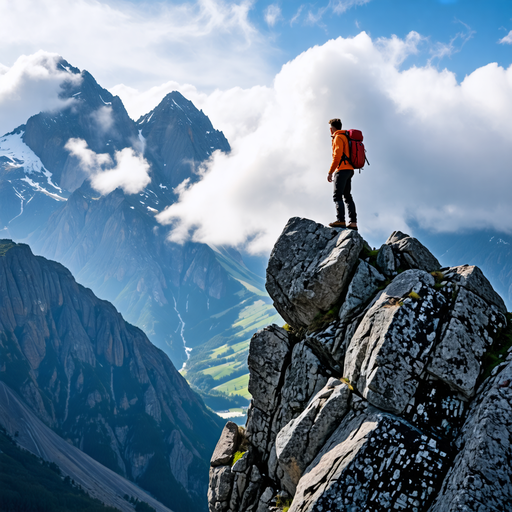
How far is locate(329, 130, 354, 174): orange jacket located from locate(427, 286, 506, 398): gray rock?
30.8 ft

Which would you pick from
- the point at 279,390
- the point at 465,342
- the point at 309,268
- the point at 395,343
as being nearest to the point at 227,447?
the point at 279,390

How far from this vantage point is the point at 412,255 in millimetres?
24344

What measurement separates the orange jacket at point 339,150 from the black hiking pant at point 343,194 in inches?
12.0

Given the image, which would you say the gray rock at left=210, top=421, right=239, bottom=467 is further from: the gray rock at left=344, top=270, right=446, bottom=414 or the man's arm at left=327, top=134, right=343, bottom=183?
the man's arm at left=327, top=134, right=343, bottom=183

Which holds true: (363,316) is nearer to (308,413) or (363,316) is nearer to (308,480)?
(308,413)

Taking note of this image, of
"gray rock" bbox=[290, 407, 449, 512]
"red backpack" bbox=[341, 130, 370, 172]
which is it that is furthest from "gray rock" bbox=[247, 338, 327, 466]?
"red backpack" bbox=[341, 130, 370, 172]

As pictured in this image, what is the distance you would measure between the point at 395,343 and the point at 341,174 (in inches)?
411

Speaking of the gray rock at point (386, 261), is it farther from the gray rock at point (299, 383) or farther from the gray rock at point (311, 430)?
the gray rock at point (311, 430)

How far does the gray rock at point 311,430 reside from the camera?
20156mm

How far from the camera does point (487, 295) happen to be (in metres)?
21.0

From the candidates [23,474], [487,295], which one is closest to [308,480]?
[487,295]

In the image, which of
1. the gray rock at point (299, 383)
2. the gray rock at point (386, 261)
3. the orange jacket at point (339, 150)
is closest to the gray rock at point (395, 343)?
→ the gray rock at point (299, 383)

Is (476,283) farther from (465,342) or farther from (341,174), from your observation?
(341,174)

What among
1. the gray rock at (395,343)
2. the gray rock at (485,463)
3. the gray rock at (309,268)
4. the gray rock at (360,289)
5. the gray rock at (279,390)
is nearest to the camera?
the gray rock at (485,463)
